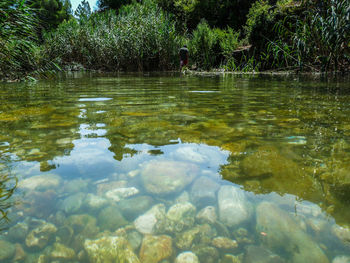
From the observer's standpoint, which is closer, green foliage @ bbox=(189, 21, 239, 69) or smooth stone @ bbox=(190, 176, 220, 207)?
smooth stone @ bbox=(190, 176, 220, 207)

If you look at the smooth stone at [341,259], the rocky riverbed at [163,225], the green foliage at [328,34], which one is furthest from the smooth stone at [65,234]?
the green foliage at [328,34]

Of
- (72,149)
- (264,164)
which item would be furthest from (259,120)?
(72,149)

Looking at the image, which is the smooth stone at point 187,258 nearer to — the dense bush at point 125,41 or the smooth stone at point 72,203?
the smooth stone at point 72,203

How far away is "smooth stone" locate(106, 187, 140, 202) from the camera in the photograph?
0.85 meters

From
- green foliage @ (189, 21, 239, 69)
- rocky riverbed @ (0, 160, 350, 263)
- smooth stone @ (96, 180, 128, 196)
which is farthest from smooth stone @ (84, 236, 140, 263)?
green foliage @ (189, 21, 239, 69)

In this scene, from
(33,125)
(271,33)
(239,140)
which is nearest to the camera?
(239,140)

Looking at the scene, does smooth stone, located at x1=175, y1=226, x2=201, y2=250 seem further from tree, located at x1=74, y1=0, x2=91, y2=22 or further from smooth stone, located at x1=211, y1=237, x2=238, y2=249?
tree, located at x1=74, y1=0, x2=91, y2=22

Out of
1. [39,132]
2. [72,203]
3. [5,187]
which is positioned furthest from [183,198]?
[39,132]

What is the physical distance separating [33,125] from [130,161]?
946 millimetres

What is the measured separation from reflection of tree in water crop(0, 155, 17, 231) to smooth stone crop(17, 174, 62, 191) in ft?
0.10

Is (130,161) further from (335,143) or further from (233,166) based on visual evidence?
(335,143)

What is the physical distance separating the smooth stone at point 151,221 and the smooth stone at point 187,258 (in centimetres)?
11

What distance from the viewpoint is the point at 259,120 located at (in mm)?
1856

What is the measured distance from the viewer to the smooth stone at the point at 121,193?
2.78ft
